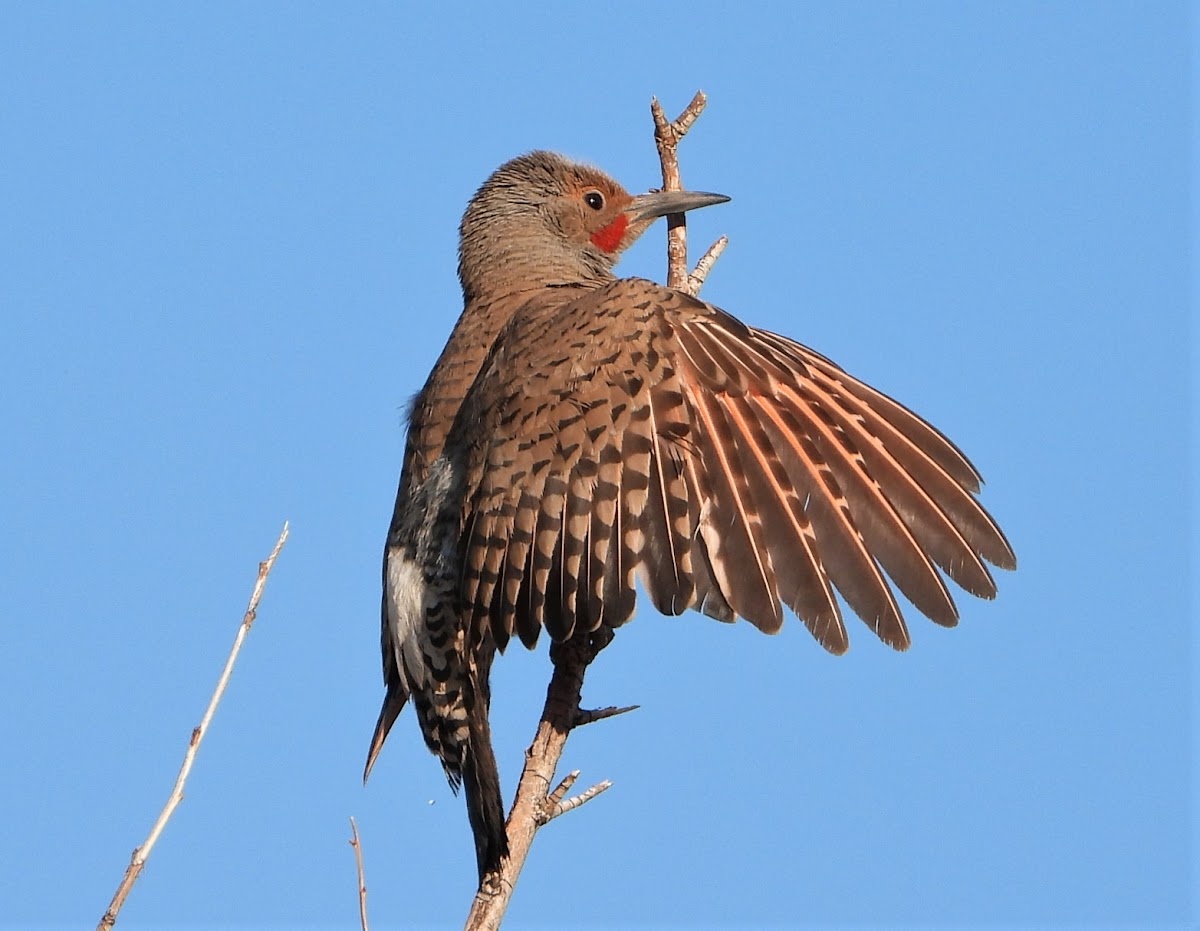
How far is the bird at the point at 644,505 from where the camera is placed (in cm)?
535

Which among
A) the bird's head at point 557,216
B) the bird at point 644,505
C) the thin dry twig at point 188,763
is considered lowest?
the thin dry twig at point 188,763

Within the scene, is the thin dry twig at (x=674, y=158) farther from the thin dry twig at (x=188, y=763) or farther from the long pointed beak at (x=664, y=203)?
the thin dry twig at (x=188, y=763)

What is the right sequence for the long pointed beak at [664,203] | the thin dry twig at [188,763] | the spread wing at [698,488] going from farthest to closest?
the long pointed beak at [664,203], the spread wing at [698,488], the thin dry twig at [188,763]

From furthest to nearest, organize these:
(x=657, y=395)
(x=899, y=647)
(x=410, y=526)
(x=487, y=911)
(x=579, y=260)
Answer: (x=579, y=260) < (x=410, y=526) < (x=657, y=395) < (x=899, y=647) < (x=487, y=911)

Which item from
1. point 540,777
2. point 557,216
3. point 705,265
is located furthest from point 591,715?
point 557,216

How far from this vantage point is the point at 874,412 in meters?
5.86

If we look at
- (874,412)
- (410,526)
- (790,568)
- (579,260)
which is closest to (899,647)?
(790,568)

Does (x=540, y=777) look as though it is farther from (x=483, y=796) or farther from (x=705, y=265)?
(x=705, y=265)

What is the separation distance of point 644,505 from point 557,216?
2.92 metres

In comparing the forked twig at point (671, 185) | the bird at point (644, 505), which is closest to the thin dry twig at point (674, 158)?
the forked twig at point (671, 185)

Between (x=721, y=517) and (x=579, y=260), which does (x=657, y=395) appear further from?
(x=579, y=260)

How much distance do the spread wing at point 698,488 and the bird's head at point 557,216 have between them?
1820 millimetres

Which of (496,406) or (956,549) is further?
(496,406)

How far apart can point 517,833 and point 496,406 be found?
1628 millimetres
